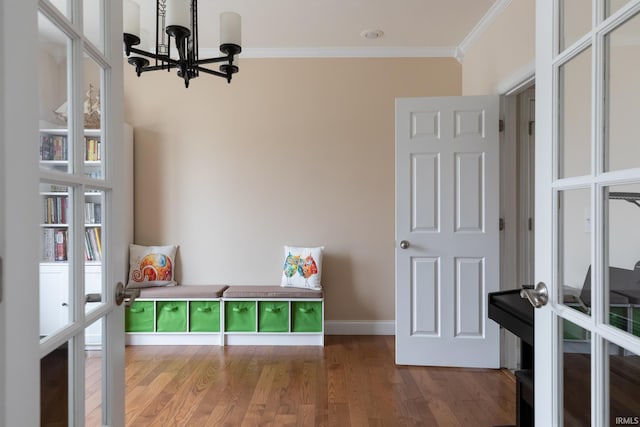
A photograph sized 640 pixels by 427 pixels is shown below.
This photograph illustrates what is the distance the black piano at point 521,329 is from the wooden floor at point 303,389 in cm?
52

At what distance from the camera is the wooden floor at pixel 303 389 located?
2223mm

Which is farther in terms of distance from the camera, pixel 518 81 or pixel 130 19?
pixel 518 81

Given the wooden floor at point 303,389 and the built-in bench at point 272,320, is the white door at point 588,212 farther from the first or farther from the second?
the built-in bench at point 272,320

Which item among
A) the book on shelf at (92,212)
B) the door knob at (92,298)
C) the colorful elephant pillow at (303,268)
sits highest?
the book on shelf at (92,212)

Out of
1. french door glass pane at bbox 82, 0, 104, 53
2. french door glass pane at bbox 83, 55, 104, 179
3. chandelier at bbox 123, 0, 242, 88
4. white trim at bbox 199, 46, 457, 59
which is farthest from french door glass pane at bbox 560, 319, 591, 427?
white trim at bbox 199, 46, 457, 59

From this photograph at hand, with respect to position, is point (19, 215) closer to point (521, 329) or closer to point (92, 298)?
point (92, 298)

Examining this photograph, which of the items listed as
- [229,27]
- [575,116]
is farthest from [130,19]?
[575,116]

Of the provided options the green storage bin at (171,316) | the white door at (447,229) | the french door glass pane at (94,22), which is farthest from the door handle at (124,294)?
the green storage bin at (171,316)

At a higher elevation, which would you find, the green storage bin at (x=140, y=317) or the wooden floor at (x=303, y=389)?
the green storage bin at (x=140, y=317)

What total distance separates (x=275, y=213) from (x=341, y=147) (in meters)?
0.88

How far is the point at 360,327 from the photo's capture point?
145 inches

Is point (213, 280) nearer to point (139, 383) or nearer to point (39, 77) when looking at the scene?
point (139, 383)

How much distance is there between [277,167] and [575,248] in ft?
9.60

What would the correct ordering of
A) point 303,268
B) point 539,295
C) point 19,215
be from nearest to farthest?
point 19,215 < point 539,295 < point 303,268
